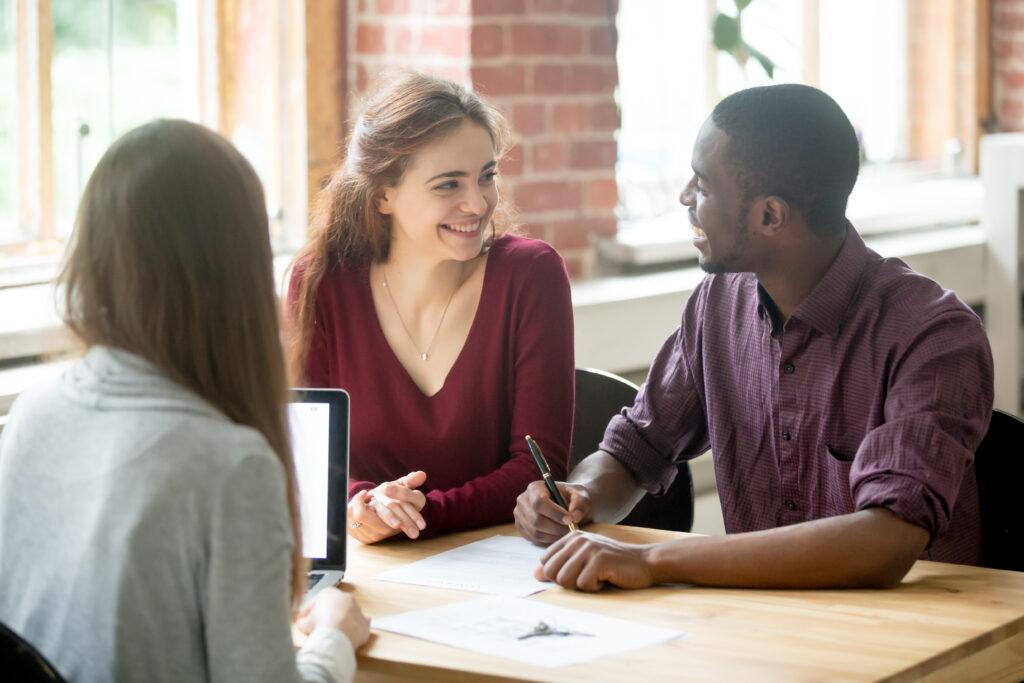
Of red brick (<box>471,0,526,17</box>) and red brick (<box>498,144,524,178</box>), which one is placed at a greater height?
red brick (<box>471,0,526,17</box>)

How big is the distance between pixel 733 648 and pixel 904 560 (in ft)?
1.01

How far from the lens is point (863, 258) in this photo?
71.1 inches

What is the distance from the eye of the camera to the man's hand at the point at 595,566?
153 cm

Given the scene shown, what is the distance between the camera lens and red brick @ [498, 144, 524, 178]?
295 centimetres

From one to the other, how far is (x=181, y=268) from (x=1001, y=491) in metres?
1.21

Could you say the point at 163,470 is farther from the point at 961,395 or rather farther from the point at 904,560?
the point at 961,395

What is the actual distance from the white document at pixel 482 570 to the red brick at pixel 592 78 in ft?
5.12

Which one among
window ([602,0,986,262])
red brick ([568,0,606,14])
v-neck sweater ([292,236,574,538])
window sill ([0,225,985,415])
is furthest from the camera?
window ([602,0,986,262])

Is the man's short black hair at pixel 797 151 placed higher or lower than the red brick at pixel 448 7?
lower

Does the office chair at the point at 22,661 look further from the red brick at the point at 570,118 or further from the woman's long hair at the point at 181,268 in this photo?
the red brick at the point at 570,118

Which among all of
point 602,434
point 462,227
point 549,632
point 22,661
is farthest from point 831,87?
point 22,661

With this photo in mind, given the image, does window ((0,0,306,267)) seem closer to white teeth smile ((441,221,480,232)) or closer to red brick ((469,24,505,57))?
red brick ((469,24,505,57))

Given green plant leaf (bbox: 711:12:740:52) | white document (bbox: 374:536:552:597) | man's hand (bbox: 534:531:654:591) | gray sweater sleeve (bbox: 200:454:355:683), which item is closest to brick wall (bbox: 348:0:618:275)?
green plant leaf (bbox: 711:12:740:52)

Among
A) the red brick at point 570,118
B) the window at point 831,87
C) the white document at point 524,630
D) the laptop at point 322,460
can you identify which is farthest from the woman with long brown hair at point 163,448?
the window at point 831,87
